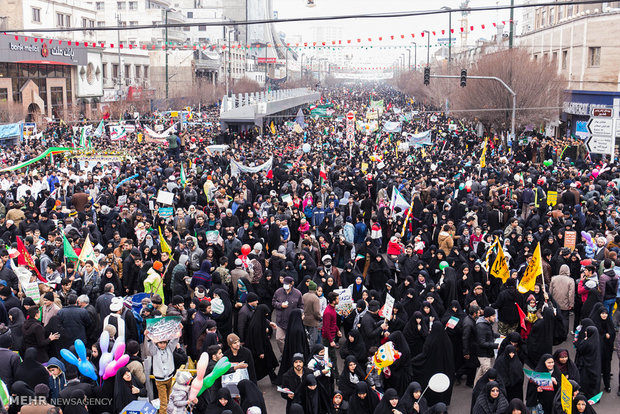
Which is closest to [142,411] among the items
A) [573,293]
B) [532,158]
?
[573,293]

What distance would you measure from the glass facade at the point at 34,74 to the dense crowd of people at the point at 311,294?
29.4 m

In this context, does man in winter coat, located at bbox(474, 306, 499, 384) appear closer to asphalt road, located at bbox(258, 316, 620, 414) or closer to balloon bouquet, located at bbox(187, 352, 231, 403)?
asphalt road, located at bbox(258, 316, 620, 414)

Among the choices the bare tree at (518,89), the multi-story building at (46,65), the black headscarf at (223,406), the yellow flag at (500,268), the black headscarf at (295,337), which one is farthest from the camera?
the multi-story building at (46,65)

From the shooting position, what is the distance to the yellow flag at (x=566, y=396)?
22.8 feet

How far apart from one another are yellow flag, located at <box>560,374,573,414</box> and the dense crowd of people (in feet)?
0.42

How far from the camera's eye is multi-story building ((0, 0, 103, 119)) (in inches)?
1763

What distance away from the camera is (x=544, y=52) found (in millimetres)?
42469

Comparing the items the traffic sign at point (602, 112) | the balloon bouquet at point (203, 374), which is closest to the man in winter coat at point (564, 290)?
the balloon bouquet at point (203, 374)

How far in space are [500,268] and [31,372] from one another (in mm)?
7068

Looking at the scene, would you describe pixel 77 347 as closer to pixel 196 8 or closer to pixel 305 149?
pixel 305 149

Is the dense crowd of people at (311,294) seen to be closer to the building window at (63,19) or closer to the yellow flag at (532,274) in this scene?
the yellow flag at (532,274)

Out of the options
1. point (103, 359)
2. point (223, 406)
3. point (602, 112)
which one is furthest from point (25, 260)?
point (602, 112)

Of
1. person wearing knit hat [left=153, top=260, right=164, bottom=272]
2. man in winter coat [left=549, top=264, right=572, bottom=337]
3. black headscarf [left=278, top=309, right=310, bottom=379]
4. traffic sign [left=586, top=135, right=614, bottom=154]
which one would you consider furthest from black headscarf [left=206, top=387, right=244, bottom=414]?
traffic sign [left=586, top=135, right=614, bottom=154]

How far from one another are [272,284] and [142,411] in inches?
183
